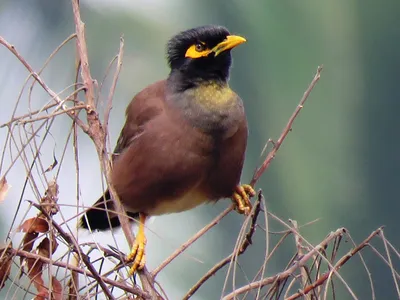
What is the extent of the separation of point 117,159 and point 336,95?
47.3 inches

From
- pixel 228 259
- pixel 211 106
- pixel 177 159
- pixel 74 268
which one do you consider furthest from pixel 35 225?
pixel 211 106

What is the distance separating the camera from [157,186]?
68.9 inches

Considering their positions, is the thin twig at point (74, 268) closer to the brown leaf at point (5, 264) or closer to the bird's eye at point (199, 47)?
the brown leaf at point (5, 264)

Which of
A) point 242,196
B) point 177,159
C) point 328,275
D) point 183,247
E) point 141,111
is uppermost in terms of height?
point 141,111

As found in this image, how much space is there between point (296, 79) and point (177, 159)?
132 centimetres

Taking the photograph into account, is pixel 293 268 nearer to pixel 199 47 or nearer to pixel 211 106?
pixel 211 106

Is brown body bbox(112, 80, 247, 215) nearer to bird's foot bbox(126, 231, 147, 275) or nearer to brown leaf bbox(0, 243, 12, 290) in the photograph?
bird's foot bbox(126, 231, 147, 275)

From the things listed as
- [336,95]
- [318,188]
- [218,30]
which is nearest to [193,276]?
[318,188]

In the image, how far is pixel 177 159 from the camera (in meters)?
1.71

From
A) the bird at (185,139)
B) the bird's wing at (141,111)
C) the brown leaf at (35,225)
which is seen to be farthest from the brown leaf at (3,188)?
the bird's wing at (141,111)

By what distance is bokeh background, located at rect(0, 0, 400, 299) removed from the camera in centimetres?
268

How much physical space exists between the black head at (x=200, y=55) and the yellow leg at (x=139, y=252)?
1.04 feet

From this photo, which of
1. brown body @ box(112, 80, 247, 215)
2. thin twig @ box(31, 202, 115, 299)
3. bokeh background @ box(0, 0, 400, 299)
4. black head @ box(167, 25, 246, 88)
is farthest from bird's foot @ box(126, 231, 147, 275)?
bokeh background @ box(0, 0, 400, 299)

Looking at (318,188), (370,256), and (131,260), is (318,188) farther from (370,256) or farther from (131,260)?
(131,260)
